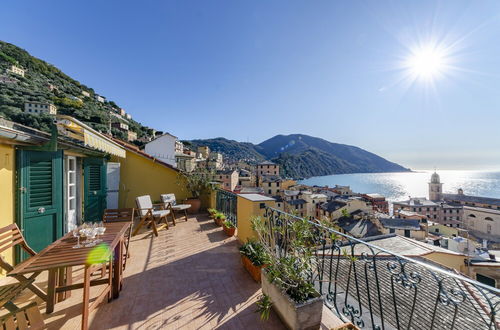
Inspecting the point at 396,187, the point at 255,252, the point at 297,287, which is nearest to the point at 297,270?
the point at 297,287

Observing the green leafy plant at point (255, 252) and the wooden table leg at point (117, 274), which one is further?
the green leafy plant at point (255, 252)

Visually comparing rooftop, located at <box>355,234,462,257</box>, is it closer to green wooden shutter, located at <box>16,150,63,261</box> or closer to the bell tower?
green wooden shutter, located at <box>16,150,63,261</box>

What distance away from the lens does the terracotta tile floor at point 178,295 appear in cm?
211

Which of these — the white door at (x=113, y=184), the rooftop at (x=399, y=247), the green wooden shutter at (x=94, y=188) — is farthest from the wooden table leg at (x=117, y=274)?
the rooftop at (x=399, y=247)

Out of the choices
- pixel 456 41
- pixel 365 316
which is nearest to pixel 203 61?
pixel 456 41

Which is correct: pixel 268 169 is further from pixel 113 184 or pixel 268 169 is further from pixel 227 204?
pixel 227 204

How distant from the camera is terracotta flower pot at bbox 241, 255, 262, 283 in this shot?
9.27ft

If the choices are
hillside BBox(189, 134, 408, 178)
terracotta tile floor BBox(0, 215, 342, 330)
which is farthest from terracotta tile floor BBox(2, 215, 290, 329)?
hillside BBox(189, 134, 408, 178)

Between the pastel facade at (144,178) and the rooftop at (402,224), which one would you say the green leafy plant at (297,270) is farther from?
the rooftop at (402,224)

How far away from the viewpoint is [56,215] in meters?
3.53

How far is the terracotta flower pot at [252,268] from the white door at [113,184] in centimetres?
582

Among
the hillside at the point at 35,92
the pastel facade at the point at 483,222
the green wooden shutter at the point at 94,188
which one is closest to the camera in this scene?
the green wooden shutter at the point at 94,188

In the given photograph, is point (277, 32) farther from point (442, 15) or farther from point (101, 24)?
point (101, 24)

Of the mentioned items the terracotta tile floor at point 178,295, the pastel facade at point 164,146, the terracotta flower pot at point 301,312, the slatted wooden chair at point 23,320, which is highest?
the pastel facade at point 164,146
